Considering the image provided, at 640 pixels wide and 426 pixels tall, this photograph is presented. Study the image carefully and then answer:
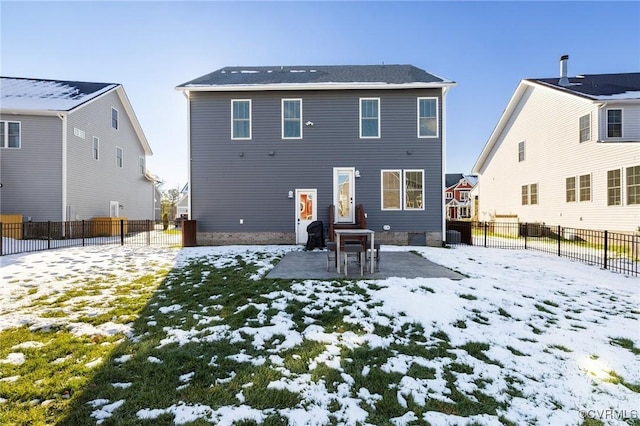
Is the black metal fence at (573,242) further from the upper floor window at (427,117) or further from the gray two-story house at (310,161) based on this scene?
the upper floor window at (427,117)

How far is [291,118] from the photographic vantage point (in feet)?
38.4

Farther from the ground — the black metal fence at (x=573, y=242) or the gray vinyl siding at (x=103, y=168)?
the gray vinyl siding at (x=103, y=168)

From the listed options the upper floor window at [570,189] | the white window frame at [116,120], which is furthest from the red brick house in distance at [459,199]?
the white window frame at [116,120]

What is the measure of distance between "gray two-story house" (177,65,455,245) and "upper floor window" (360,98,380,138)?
1.6 inches

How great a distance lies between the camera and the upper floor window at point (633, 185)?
11.5 m

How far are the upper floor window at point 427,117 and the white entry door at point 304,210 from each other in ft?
16.6

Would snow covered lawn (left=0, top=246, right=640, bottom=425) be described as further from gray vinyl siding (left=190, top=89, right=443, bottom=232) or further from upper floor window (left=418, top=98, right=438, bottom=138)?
upper floor window (left=418, top=98, right=438, bottom=138)

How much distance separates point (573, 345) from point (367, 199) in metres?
8.40

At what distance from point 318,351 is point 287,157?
934 centimetres

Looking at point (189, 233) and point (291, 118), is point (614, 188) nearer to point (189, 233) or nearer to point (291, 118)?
point (291, 118)

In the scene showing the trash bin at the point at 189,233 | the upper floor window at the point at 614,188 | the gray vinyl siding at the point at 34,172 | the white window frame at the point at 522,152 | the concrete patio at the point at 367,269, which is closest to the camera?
the concrete patio at the point at 367,269

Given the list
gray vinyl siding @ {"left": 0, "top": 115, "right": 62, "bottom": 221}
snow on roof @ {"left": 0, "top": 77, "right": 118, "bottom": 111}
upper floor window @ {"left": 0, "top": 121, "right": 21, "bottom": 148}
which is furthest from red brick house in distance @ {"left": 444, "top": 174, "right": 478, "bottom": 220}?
upper floor window @ {"left": 0, "top": 121, "right": 21, "bottom": 148}

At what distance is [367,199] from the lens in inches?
454

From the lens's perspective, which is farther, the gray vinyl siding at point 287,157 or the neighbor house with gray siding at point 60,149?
the neighbor house with gray siding at point 60,149
